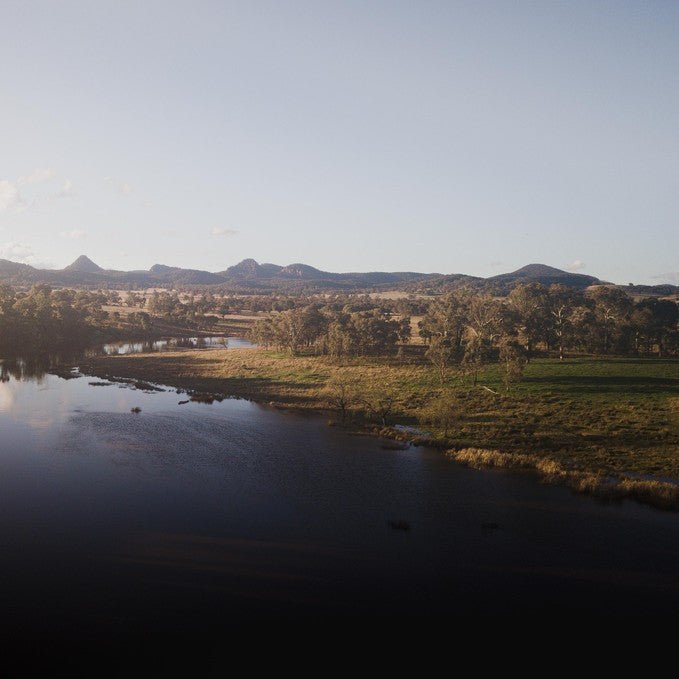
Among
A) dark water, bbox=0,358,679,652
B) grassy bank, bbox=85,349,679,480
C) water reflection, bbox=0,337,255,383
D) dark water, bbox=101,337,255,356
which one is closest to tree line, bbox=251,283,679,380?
grassy bank, bbox=85,349,679,480

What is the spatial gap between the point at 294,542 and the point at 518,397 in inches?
1595

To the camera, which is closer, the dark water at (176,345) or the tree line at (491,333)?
the tree line at (491,333)

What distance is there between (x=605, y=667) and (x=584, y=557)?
27.2ft

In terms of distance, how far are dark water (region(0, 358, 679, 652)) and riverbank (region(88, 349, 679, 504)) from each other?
7.49 meters

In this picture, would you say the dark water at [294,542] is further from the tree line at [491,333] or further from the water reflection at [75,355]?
the water reflection at [75,355]

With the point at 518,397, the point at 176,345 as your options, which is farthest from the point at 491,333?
the point at 176,345

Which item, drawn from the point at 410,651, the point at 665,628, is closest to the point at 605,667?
the point at 665,628

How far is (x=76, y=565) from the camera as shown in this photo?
27.9m

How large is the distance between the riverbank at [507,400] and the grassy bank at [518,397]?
0.37 ft

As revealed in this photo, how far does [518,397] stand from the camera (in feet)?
206

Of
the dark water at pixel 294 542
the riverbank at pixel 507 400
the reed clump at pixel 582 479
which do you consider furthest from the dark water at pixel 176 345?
the reed clump at pixel 582 479

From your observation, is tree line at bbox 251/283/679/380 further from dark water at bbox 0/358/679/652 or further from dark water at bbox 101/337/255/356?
dark water at bbox 0/358/679/652

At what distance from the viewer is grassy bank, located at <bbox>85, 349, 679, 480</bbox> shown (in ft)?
153

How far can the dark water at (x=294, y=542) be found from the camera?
2480 centimetres
